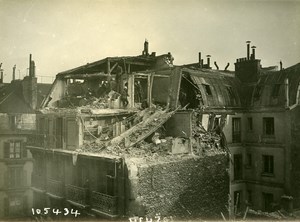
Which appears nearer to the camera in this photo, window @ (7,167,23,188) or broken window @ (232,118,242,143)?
broken window @ (232,118,242,143)

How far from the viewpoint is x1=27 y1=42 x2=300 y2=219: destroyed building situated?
1919cm

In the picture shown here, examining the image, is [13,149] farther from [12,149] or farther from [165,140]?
[165,140]

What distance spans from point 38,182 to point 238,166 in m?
16.9

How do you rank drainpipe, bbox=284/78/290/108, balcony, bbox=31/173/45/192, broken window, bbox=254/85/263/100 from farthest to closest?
broken window, bbox=254/85/263/100
drainpipe, bbox=284/78/290/108
balcony, bbox=31/173/45/192

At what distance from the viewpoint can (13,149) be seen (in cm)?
3641

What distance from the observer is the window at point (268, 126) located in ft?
95.5

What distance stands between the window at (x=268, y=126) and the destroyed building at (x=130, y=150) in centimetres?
697

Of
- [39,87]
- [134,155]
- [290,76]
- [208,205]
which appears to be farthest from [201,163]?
[39,87]

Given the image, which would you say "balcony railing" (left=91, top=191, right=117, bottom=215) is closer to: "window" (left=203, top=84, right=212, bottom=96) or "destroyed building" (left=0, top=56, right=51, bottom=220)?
"window" (left=203, top=84, right=212, bottom=96)

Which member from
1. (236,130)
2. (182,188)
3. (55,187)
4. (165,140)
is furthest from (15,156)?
(182,188)

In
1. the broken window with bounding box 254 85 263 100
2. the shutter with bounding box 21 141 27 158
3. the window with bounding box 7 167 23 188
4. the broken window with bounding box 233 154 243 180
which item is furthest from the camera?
the shutter with bounding box 21 141 27 158

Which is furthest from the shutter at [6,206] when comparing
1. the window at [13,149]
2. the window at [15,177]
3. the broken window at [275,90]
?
the broken window at [275,90]

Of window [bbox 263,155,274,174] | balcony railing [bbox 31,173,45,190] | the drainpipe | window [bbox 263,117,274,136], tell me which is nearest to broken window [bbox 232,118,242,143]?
window [bbox 263,117,274,136]

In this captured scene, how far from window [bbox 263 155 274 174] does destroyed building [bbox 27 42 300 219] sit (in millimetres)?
85
